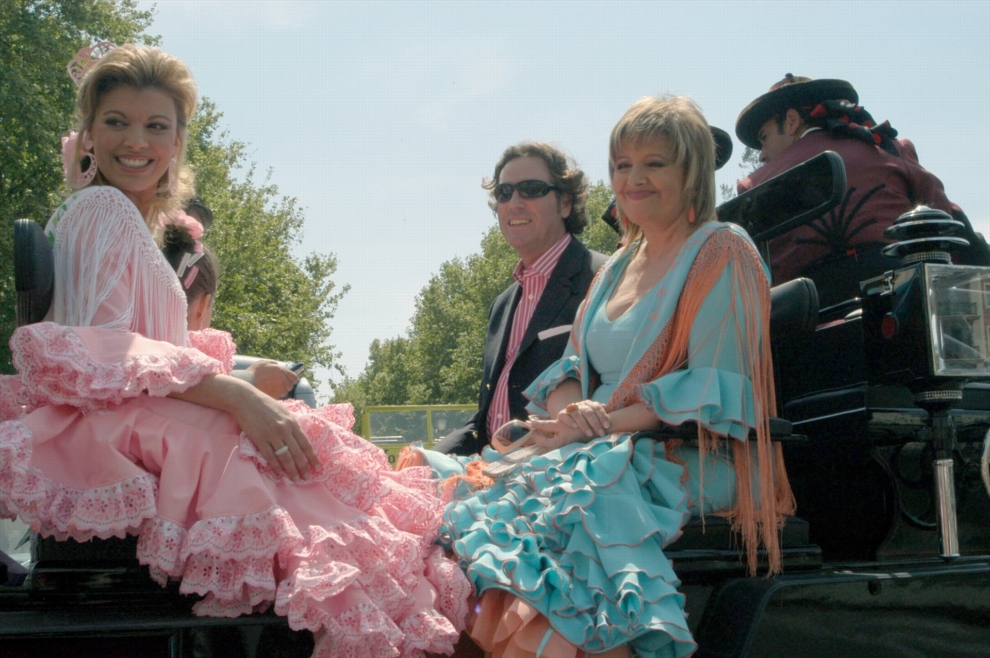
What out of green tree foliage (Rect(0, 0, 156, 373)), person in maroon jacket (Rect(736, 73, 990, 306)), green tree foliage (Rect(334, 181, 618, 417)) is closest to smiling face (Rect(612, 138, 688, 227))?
person in maroon jacket (Rect(736, 73, 990, 306))

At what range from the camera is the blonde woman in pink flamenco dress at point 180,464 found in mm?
1932

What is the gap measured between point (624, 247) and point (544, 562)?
1.15 meters

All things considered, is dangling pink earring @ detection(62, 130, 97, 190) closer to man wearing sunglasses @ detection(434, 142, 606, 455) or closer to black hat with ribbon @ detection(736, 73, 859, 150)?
man wearing sunglasses @ detection(434, 142, 606, 455)

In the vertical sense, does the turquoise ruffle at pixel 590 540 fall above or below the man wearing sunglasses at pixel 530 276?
below

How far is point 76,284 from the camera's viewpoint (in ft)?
7.30

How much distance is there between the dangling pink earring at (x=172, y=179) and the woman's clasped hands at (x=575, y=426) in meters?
1.16

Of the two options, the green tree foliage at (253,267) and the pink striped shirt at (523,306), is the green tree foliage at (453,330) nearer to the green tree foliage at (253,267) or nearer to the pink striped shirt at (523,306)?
the green tree foliage at (253,267)

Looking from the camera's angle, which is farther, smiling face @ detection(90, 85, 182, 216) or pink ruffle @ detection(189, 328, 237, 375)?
pink ruffle @ detection(189, 328, 237, 375)

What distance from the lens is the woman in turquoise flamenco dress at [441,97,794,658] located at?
2.09m

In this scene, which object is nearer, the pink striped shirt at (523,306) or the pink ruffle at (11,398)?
the pink ruffle at (11,398)

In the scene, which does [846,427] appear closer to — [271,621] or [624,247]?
[624,247]

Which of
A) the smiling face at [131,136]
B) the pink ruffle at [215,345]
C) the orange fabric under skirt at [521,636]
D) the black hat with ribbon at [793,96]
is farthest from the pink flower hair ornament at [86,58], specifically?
the black hat with ribbon at [793,96]

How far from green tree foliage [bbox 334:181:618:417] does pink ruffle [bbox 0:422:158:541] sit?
23761mm

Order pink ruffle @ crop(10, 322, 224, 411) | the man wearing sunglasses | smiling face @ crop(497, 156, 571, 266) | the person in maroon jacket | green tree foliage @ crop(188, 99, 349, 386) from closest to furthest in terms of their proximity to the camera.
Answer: pink ruffle @ crop(10, 322, 224, 411) < the person in maroon jacket < the man wearing sunglasses < smiling face @ crop(497, 156, 571, 266) < green tree foliage @ crop(188, 99, 349, 386)
